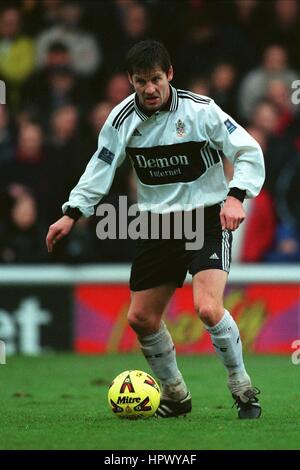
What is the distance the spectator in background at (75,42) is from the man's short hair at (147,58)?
6946 mm

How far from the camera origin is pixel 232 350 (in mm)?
6797

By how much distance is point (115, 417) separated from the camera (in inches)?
283

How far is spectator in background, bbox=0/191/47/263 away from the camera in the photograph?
40.0 ft

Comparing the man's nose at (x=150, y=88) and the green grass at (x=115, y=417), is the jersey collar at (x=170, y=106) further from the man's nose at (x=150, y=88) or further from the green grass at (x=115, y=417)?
the green grass at (x=115, y=417)

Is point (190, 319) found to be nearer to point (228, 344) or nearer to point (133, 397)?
point (133, 397)

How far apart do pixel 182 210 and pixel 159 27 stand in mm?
7062

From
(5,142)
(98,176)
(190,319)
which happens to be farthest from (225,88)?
(98,176)

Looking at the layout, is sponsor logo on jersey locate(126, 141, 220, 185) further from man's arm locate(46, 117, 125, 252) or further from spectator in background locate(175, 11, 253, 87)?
spectator in background locate(175, 11, 253, 87)

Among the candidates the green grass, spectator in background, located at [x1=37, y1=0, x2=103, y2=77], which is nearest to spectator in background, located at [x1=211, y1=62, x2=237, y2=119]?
spectator in background, located at [x1=37, y1=0, x2=103, y2=77]

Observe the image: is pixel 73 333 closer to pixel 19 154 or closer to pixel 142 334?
pixel 19 154

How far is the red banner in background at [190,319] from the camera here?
11961mm

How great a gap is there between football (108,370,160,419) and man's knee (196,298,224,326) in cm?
66

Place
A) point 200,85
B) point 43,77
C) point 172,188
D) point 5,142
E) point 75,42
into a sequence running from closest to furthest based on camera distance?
point 172,188 < point 200,85 < point 5,142 < point 75,42 < point 43,77

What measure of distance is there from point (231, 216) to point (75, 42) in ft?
25.2
